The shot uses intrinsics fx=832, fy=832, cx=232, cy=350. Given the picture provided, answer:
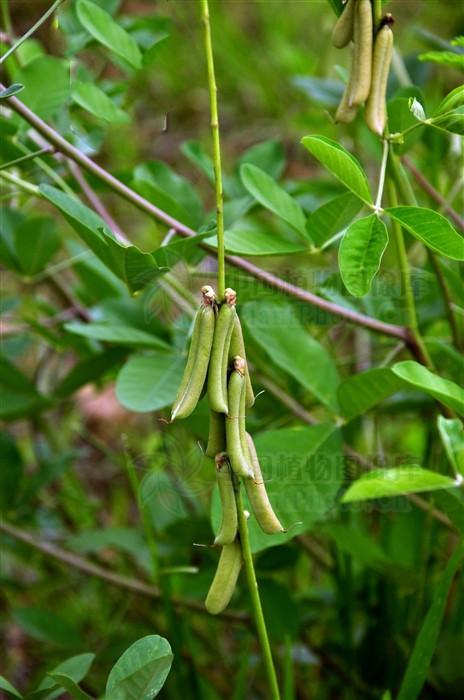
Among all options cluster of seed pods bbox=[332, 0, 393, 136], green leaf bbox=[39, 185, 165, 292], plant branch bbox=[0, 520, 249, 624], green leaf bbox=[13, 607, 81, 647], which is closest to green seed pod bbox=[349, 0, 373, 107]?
cluster of seed pods bbox=[332, 0, 393, 136]

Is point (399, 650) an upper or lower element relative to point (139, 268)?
lower

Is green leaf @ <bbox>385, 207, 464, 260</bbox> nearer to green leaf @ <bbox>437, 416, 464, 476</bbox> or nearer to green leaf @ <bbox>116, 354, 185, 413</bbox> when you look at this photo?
green leaf @ <bbox>437, 416, 464, 476</bbox>

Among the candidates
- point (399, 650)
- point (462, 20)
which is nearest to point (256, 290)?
point (399, 650)

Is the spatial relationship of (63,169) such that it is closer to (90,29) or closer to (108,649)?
(90,29)

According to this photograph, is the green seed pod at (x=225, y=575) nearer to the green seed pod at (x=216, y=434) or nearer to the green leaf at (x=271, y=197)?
the green seed pod at (x=216, y=434)

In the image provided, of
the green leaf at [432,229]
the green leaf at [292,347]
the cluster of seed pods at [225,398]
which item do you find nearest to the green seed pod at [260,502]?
the cluster of seed pods at [225,398]

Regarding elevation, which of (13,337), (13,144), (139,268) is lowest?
(13,337)

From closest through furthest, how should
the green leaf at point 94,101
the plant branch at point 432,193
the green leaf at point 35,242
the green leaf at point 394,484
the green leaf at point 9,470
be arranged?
the green leaf at point 394,484, the green leaf at point 94,101, the plant branch at point 432,193, the green leaf at point 35,242, the green leaf at point 9,470
